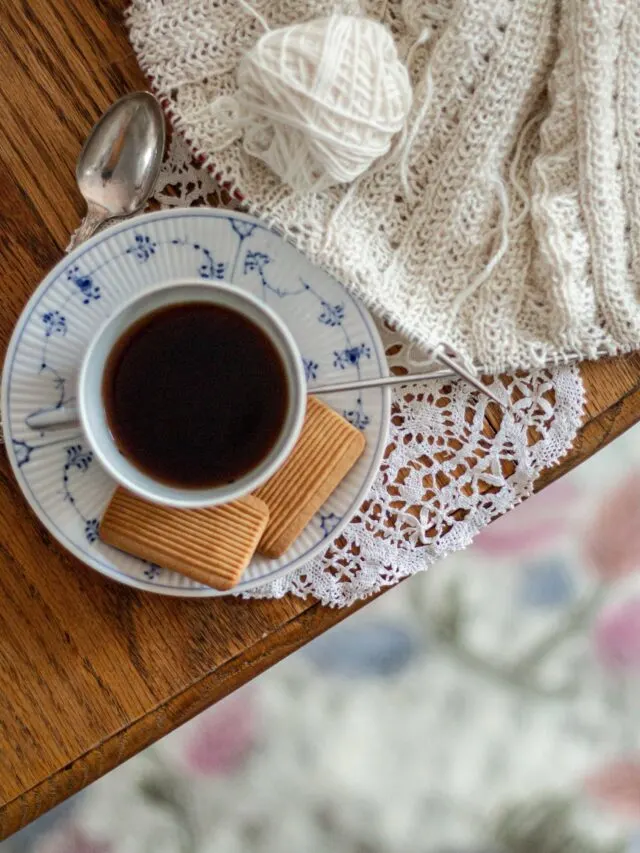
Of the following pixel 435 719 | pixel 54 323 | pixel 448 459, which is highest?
pixel 54 323

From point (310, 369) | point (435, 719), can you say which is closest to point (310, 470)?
point (310, 369)

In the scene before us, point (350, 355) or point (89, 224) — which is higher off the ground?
point (89, 224)

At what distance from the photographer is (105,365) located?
57 centimetres

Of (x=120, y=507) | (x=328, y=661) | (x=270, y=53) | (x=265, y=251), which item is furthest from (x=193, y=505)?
(x=328, y=661)

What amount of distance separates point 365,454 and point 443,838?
2.25 feet

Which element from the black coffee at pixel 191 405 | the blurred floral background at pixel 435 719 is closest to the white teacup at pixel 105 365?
the black coffee at pixel 191 405

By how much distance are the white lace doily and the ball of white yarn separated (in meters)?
0.13

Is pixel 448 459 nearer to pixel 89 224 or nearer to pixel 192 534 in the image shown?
pixel 192 534

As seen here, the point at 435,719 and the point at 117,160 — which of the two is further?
the point at 435,719

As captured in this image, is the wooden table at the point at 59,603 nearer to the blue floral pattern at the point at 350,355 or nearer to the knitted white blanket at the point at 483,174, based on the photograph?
the knitted white blanket at the point at 483,174

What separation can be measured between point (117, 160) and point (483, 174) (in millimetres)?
254

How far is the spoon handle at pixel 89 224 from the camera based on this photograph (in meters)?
0.61

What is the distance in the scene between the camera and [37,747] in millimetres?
615

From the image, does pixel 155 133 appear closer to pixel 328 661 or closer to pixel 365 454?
pixel 365 454
